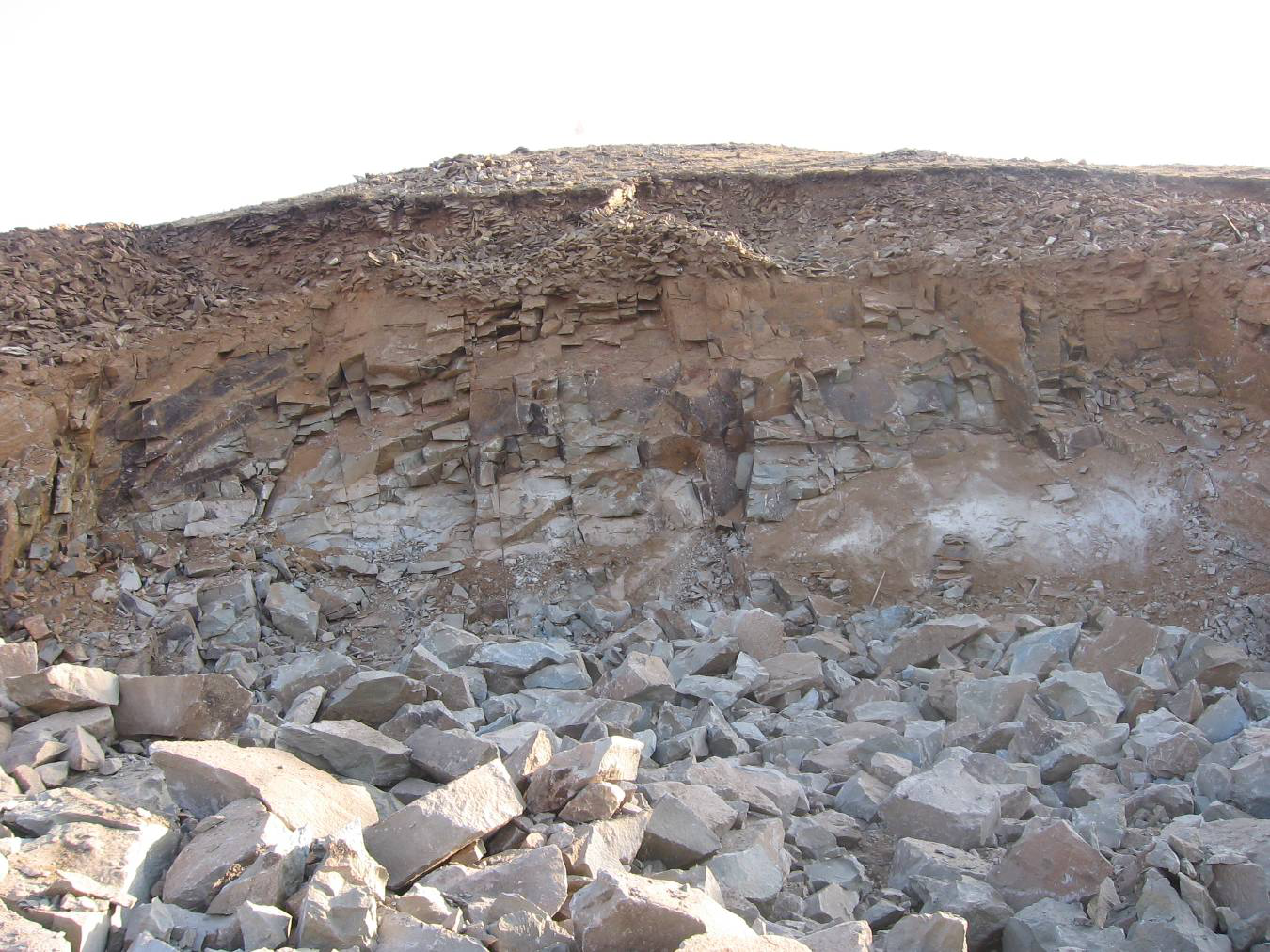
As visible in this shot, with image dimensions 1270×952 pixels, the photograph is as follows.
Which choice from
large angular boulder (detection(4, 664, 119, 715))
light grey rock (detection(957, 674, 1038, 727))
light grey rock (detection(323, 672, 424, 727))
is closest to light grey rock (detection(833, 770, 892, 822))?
light grey rock (detection(957, 674, 1038, 727))

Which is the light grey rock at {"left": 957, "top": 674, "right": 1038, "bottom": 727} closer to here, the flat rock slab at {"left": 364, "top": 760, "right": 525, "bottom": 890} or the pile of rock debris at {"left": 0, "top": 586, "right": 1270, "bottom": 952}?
the pile of rock debris at {"left": 0, "top": 586, "right": 1270, "bottom": 952}

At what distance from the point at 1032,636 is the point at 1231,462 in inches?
129

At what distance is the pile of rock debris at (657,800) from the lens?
309 cm

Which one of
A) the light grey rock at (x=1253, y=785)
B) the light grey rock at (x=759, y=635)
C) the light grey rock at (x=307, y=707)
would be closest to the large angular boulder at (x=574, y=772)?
the light grey rock at (x=307, y=707)

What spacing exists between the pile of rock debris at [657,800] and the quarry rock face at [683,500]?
4 centimetres

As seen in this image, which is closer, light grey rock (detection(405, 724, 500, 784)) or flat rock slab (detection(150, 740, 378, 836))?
flat rock slab (detection(150, 740, 378, 836))

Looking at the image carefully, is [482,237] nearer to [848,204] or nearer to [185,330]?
[185,330]

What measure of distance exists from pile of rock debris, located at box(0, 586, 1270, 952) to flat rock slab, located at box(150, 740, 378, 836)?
2 cm

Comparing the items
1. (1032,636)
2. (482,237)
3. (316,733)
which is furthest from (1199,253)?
(316,733)

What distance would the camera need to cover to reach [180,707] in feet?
16.7

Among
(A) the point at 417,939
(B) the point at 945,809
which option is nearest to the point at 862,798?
(B) the point at 945,809

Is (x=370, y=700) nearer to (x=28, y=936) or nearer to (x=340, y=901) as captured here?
(x=340, y=901)

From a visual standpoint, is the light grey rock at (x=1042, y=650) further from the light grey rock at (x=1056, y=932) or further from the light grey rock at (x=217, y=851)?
the light grey rock at (x=217, y=851)

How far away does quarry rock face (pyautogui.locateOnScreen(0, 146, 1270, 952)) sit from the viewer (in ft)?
15.9
